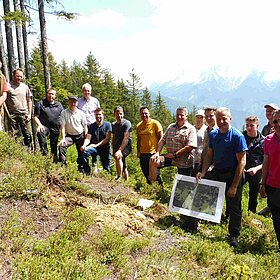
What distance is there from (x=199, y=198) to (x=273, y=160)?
143 centimetres

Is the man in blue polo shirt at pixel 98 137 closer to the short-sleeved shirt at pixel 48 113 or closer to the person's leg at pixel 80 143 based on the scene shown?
the person's leg at pixel 80 143

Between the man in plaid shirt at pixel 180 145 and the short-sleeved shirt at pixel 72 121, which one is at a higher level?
the short-sleeved shirt at pixel 72 121

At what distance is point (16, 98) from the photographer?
7.70m

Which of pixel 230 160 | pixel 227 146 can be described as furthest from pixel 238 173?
pixel 227 146

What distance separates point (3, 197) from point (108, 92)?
47065 millimetres

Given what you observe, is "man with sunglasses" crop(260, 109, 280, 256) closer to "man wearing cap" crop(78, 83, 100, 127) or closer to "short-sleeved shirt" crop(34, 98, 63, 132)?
"man wearing cap" crop(78, 83, 100, 127)

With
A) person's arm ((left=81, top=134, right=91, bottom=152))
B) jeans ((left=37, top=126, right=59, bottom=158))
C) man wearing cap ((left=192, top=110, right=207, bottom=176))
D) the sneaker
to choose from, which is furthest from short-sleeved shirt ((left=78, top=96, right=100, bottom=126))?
the sneaker

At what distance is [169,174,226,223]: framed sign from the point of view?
523 centimetres

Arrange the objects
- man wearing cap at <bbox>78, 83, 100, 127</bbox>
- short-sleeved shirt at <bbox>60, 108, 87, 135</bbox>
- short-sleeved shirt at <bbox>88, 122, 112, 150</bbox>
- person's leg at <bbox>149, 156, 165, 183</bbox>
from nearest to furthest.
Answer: person's leg at <bbox>149, 156, 165, 183</bbox> < short-sleeved shirt at <bbox>60, 108, 87, 135</bbox> < short-sleeved shirt at <bbox>88, 122, 112, 150</bbox> < man wearing cap at <bbox>78, 83, 100, 127</bbox>

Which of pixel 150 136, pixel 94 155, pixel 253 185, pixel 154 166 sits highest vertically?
pixel 150 136

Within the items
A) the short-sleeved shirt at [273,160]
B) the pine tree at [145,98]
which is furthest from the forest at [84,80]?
the short-sleeved shirt at [273,160]

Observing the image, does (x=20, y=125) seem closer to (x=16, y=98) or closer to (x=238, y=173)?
(x=16, y=98)

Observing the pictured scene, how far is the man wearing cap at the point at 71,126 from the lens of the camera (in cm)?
725

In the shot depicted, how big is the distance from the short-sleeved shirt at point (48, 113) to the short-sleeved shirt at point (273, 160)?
17.1ft
